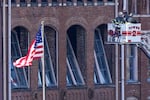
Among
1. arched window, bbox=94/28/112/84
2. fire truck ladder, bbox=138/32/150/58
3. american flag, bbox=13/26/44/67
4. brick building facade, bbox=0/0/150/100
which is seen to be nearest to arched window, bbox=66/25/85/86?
brick building facade, bbox=0/0/150/100

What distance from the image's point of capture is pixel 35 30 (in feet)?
168

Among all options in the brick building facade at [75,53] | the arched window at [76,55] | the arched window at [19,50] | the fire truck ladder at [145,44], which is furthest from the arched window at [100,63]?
the arched window at [19,50]

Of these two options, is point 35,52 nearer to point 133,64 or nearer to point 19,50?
point 19,50

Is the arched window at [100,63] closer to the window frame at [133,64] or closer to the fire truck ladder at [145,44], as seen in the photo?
the window frame at [133,64]

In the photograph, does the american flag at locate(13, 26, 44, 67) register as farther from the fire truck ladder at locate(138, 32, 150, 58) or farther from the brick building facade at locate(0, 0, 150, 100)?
the fire truck ladder at locate(138, 32, 150, 58)

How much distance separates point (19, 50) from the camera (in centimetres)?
5156

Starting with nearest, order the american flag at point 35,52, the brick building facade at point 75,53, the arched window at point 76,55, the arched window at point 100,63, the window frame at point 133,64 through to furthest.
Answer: the american flag at point 35,52 < the brick building facade at point 75,53 < the arched window at point 76,55 < the arched window at point 100,63 < the window frame at point 133,64

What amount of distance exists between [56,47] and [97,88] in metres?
3.28

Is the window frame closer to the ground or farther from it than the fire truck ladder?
closer to the ground

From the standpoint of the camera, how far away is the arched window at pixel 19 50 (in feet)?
169

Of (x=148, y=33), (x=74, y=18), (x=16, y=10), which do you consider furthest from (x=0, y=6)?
(x=148, y=33)

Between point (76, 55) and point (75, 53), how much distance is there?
0.40 ft

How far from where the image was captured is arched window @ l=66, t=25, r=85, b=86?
5331cm

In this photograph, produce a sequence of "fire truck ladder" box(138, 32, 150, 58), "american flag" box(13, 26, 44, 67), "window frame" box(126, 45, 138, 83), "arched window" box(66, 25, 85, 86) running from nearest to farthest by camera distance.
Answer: "american flag" box(13, 26, 44, 67) → "fire truck ladder" box(138, 32, 150, 58) → "arched window" box(66, 25, 85, 86) → "window frame" box(126, 45, 138, 83)
